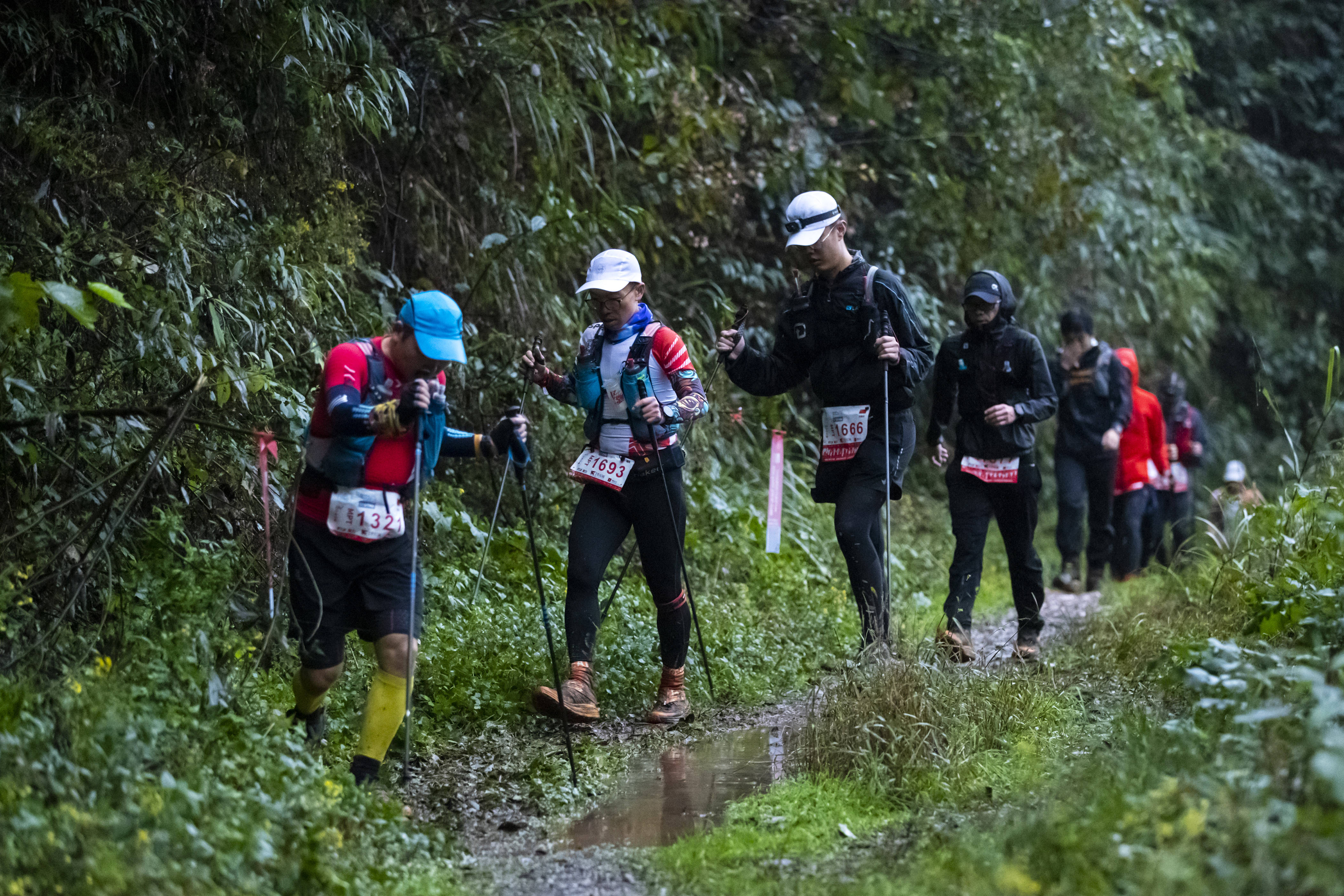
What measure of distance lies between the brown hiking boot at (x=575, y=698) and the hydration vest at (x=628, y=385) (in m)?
1.03

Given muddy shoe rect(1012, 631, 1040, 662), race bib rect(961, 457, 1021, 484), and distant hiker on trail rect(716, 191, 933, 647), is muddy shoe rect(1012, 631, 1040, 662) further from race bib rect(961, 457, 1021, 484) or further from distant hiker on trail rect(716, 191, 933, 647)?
distant hiker on trail rect(716, 191, 933, 647)

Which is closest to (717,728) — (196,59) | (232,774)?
(232,774)

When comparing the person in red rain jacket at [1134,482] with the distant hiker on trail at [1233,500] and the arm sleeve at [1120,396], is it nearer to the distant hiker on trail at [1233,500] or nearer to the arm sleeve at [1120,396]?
the distant hiker on trail at [1233,500]

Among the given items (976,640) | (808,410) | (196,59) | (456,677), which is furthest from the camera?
(808,410)

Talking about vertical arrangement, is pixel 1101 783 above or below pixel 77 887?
above

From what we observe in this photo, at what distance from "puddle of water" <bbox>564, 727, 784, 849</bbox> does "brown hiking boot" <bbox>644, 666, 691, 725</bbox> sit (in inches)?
9.1

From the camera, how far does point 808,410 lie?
12.0 meters

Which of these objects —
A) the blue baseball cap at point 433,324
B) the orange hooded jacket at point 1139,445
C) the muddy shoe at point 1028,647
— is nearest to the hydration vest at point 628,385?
the blue baseball cap at point 433,324

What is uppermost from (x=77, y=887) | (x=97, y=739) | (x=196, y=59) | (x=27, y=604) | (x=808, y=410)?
(x=196, y=59)

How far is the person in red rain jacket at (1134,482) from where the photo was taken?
11.5 m

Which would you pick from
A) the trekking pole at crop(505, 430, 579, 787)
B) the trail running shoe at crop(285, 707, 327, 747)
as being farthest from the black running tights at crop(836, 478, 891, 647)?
the trail running shoe at crop(285, 707, 327, 747)

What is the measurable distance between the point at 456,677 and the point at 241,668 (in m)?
1.39

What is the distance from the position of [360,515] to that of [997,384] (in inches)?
155

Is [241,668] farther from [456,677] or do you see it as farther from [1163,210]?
[1163,210]
